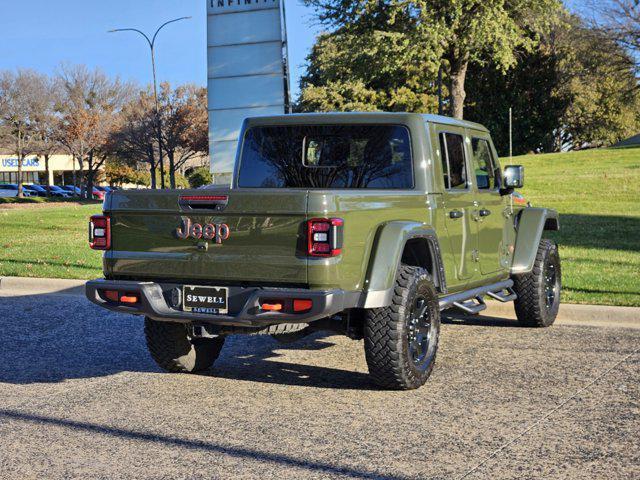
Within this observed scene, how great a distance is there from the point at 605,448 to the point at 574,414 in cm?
69

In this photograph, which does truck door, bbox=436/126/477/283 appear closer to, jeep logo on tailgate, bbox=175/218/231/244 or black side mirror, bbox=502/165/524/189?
black side mirror, bbox=502/165/524/189

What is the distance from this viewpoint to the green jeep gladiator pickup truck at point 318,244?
5.43 meters

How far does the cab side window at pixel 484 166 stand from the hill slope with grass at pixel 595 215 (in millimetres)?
2324

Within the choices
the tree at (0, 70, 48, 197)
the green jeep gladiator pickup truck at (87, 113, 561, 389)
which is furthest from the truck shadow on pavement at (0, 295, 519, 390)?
the tree at (0, 70, 48, 197)

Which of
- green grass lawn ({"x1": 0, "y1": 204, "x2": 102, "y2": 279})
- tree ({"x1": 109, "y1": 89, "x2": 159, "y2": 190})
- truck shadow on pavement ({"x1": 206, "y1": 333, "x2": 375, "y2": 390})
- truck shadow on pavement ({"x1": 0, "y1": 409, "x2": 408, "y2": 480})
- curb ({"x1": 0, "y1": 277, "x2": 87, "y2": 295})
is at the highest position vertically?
tree ({"x1": 109, "y1": 89, "x2": 159, "y2": 190})

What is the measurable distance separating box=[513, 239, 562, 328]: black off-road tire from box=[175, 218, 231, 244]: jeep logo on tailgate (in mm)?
3758

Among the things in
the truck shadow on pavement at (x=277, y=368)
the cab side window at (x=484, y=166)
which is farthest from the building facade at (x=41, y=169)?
the cab side window at (x=484, y=166)

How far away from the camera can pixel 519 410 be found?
5523 mm

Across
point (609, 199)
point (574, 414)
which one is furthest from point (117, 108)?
point (574, 414)

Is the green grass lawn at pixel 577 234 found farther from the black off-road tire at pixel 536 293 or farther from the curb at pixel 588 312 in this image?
the black off-road tire at pixel 536 293

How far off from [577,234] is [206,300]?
12502 mm

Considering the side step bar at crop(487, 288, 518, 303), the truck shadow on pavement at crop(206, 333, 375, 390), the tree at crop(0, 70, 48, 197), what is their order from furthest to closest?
the tree at crop(0, 70, 48, 197) < the side step bar at crop(487, 288, 518, 303) < the truck shadow on pavement at crop(206, 333, 375, 390)

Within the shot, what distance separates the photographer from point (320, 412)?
5.54 meters

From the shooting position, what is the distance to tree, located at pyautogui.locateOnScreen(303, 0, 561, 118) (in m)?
30.7
